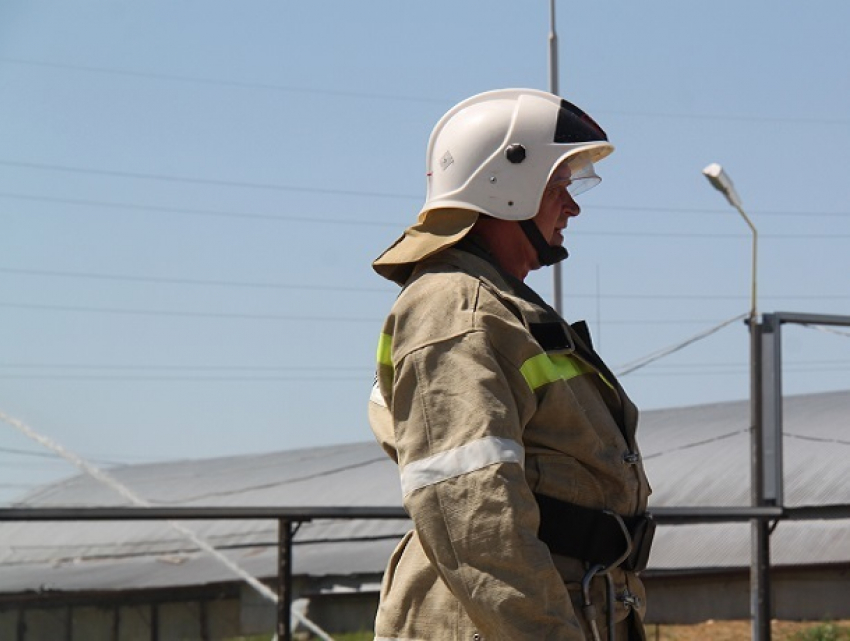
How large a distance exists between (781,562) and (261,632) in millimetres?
7369

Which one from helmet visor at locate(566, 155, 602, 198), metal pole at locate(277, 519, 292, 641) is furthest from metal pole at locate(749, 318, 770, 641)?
helmet visor at locate(566, 155, 602, 198)

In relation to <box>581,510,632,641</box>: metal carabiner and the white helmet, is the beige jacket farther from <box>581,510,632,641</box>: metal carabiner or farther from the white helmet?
the white helmet

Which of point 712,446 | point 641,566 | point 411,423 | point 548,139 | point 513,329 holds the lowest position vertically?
point 641,566

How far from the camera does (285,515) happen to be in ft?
19.5

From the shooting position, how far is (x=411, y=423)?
9.73 ft

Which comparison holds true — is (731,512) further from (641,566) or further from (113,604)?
(641,566)

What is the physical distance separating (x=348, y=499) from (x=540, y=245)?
1971 cm

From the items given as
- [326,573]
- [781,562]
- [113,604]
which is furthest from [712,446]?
[113,604]

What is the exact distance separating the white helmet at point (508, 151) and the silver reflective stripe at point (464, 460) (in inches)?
25.8

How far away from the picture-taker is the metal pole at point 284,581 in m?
6.08

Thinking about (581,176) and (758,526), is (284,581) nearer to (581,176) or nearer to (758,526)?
(758,526)

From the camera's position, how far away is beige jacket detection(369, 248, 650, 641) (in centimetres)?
282

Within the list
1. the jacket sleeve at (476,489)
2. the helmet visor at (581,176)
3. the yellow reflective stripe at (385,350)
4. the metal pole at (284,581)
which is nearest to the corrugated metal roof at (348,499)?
the metal pole at (284,581)

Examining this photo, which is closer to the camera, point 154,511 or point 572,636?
point 572,636
